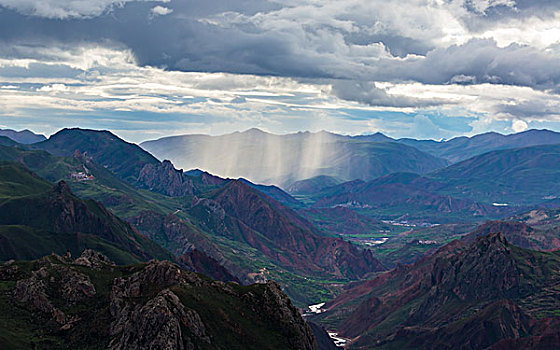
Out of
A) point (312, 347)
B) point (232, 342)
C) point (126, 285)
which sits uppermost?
Answer: point (126, 285)

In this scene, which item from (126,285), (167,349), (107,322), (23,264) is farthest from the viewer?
(23,264)

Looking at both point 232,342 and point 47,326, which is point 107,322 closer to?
point 47,326

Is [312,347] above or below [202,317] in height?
below

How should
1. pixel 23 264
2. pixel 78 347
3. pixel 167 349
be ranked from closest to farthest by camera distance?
pixel 167 349 → pixel 78 347 → pixel 23 264

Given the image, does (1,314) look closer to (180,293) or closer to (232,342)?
(180,293)

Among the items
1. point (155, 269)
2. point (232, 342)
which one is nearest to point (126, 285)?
point (155, 269)

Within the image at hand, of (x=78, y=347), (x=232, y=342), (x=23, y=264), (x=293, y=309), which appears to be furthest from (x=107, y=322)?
(x=293, y=309)

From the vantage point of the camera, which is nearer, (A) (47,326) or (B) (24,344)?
(B) (24,344)
